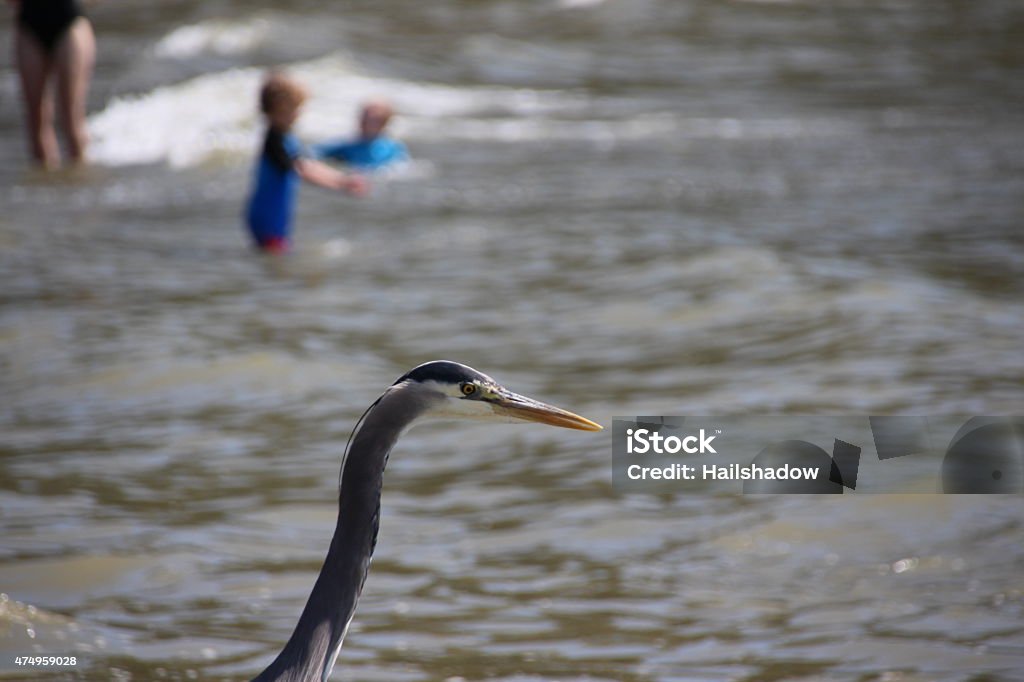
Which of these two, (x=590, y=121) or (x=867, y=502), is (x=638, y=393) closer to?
(x=867, y=502)

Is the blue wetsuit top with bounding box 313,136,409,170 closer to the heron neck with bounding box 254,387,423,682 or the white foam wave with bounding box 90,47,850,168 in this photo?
the white foam wave with bounding box 90,47,850,168

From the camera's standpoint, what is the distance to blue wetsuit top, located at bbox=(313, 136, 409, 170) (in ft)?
48.0

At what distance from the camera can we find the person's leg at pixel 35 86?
12.5m

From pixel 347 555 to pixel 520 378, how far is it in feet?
13.2

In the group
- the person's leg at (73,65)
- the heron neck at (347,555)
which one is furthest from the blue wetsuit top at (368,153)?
the heron neck at (347,555)

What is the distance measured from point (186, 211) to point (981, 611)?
30.9ft

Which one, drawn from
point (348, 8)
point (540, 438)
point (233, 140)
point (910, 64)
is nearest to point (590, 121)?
point (233, 140)

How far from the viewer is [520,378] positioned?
757 cm

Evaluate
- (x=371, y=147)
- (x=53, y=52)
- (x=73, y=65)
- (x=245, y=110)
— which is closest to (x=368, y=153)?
(x=371, y=147)

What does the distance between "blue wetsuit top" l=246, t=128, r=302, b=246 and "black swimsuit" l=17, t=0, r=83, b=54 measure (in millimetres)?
2770

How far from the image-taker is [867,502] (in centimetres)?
592

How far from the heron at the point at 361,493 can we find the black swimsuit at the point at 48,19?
9.63m

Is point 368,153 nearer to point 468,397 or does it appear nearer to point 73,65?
point 73,65

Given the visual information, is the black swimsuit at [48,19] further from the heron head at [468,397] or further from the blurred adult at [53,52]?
the heron head at [468,397]
